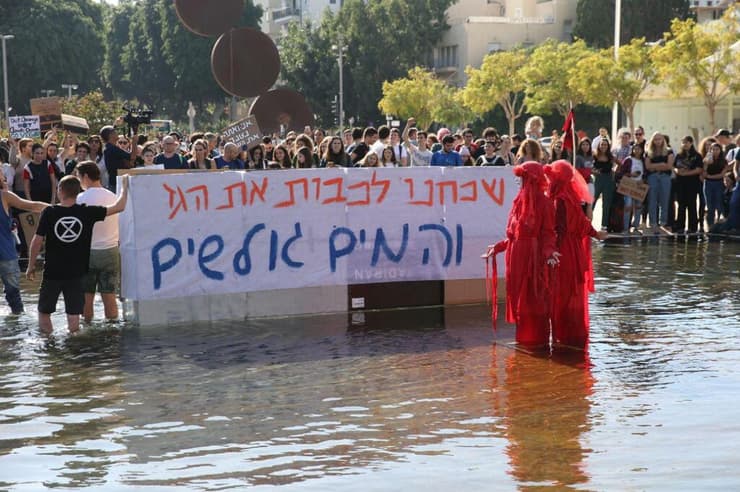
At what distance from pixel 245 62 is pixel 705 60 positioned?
29.1 meters

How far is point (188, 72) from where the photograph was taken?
→ 88125mm

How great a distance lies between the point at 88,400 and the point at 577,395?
10.8 feet

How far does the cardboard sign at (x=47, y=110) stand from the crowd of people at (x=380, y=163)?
1590 mm

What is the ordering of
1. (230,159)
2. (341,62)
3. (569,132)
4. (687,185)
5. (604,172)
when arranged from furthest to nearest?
(341,62), (687,185), (604,172), (230,159), (569,132)

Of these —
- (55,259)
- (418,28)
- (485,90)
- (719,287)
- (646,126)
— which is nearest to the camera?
(55,259)

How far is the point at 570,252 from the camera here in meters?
10.1

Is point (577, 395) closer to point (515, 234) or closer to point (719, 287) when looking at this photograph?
point (515, 234)

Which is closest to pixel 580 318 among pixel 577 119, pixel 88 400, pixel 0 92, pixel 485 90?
pixel 88 400

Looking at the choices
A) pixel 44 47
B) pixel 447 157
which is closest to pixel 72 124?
pixel 447 157

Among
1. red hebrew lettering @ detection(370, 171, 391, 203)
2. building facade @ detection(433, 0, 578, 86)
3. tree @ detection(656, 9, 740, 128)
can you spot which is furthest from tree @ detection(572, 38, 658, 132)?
building facade @ detection(433, 0, 578, 86)

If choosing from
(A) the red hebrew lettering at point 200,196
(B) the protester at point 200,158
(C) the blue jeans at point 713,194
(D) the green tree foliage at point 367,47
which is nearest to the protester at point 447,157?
(B) the protester at point 200,158

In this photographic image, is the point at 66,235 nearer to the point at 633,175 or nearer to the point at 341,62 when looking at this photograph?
the point at 633,175

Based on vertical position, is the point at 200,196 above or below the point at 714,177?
above

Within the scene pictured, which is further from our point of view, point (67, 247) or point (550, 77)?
point (550, 77)
